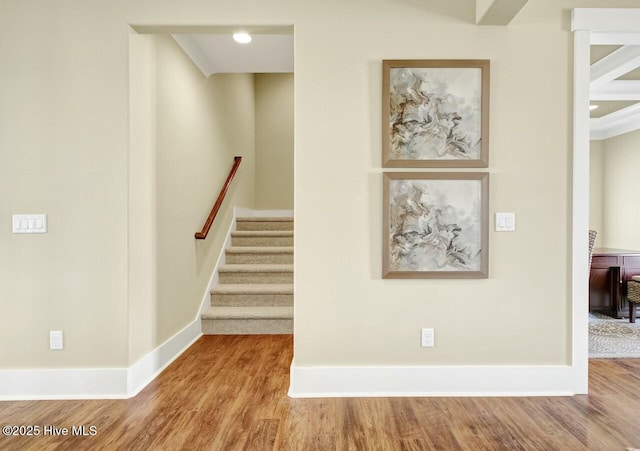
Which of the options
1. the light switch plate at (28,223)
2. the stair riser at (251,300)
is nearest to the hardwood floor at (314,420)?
the light switch plate at (28,223)

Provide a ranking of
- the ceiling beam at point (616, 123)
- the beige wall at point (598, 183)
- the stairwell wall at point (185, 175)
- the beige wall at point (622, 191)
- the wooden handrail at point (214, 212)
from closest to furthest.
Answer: the stairwell wall at point (185, 175), the wooden handrail at point (214, 212), the ceiling beam at point (616, 123), the beige wall at point (622, 191), the beige wall at point (598, 183)

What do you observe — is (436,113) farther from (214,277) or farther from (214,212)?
(214,277)

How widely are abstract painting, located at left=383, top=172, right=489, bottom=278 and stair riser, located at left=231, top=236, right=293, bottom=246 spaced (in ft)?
7.93

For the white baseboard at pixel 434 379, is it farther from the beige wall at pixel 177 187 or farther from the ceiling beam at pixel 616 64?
the ceiling beam at pixel 616 64

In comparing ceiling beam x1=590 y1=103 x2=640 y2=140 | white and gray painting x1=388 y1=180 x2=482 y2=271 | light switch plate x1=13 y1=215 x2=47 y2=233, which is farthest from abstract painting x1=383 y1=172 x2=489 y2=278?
ceiling beam x1=590 y1=103 x2=640 y2=140

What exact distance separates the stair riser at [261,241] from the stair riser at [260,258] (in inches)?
13.1

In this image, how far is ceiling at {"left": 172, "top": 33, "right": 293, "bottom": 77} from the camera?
2.92 meters

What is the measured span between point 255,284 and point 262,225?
1165 millimetres

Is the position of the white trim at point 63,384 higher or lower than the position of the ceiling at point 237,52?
lower

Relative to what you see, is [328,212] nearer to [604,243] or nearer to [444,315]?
[444,315]

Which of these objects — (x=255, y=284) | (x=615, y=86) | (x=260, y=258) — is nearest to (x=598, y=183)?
(x=615, y=86)

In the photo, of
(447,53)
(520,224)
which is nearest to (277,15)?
(447,53)

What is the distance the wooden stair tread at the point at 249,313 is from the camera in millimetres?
3447

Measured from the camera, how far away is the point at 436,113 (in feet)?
7.53
